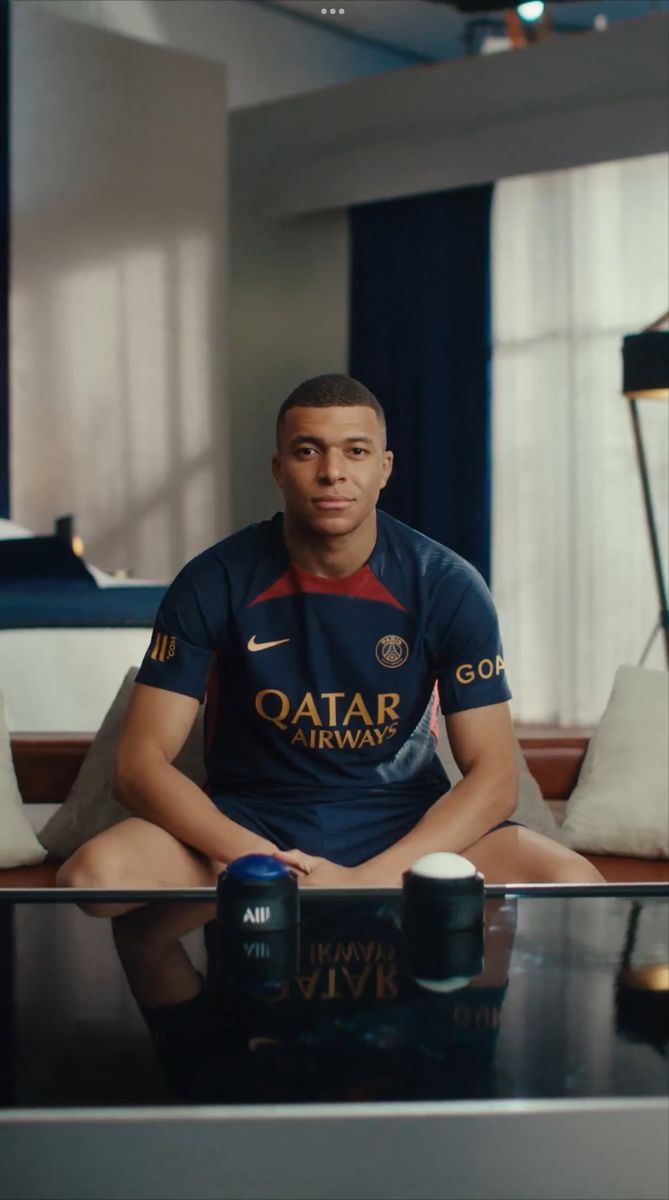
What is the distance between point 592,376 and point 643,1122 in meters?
5.93

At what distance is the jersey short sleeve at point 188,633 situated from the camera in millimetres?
2033

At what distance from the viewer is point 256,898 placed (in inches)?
53.0

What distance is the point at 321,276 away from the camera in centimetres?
768

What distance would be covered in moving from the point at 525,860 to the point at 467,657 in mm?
287

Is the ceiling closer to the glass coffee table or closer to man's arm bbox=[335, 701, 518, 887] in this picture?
man's arm bbox=[335, 701, 518, 887]

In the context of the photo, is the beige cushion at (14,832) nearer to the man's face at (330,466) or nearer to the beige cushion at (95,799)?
the beige cushion at (95,799)

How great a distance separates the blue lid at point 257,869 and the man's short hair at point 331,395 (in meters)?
0.84

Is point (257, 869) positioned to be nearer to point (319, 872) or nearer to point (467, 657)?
point (319, 872)

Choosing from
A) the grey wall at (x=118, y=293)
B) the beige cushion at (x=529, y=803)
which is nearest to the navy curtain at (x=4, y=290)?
the grey wall at (x=118, y=293)

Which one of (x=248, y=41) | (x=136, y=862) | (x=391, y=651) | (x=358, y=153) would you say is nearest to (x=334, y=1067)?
(x=136, y=862)

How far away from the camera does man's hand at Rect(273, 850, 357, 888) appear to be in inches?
70.6

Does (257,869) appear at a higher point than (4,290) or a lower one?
lower

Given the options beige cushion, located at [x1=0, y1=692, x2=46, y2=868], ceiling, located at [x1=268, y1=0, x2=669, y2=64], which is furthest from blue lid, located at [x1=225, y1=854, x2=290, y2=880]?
ceiling, located at [x1=268, y1=0, x2=669, y2=64]

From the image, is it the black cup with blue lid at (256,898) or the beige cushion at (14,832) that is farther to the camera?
the beige cushion at (14,832)
